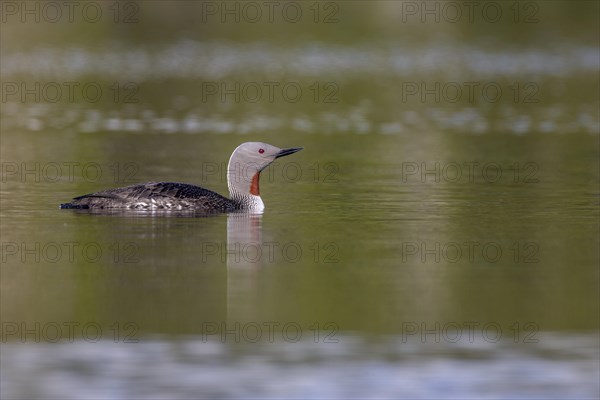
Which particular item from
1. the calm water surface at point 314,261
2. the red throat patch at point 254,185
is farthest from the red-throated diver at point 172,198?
the calm water surface at point 314,261

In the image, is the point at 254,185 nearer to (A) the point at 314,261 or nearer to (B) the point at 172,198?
(B) the point at 172,198

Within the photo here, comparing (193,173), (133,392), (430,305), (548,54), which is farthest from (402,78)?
(133,392)

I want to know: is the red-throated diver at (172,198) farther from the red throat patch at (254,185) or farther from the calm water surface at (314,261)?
the calm water surface at (314,261)

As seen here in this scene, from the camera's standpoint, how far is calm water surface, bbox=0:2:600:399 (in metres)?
9.54

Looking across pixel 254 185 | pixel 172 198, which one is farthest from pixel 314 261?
pixel 254 185

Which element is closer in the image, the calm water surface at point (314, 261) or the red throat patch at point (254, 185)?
the calm water surface at point (314, 261)

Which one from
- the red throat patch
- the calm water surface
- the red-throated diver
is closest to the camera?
the calm water surface

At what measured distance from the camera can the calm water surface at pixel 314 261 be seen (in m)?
9.54

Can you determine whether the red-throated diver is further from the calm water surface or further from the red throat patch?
the calm water surface

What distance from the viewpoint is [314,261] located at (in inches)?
531

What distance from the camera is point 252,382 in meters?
9.20

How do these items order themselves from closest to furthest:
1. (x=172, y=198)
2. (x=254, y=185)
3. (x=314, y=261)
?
(x=314, y=261) < (x=172, y=198) < (x=254, y=185)

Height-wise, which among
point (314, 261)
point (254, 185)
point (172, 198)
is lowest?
Answer: point (314, 261)

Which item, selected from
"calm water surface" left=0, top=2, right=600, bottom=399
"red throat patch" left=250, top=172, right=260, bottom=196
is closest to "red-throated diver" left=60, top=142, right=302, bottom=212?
"red throat patch" left=250, top=172, right=260, bottom=196
